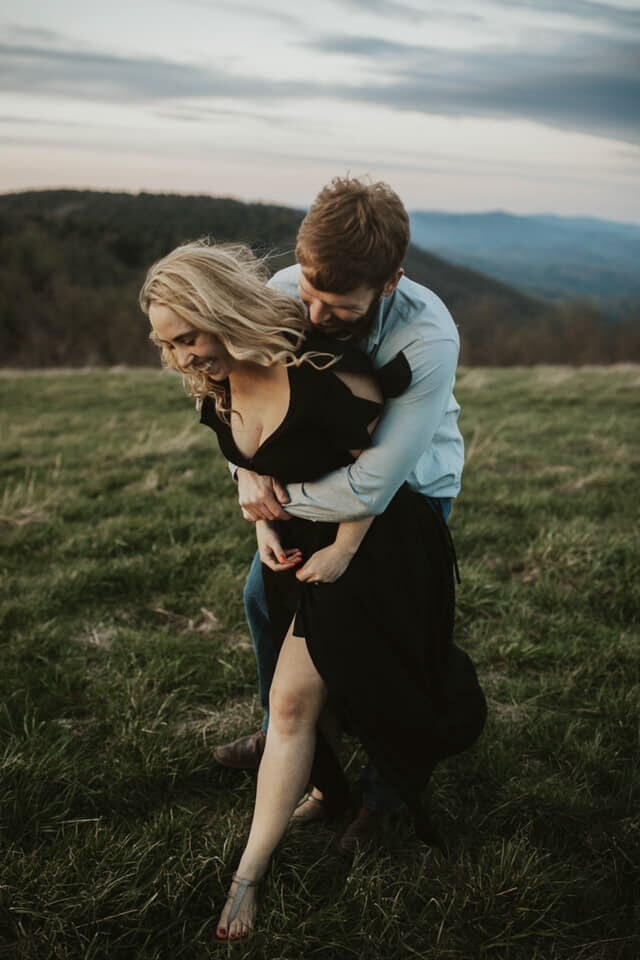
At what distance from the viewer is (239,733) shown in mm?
2975

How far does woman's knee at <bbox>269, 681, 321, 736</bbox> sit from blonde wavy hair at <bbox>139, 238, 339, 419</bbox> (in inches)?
42.8

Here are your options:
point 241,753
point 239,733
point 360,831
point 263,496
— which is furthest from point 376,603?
point 239,733

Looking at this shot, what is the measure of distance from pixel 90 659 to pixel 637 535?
3813 millimetres

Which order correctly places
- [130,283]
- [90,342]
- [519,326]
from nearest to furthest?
[90,342]
[130,283]
[519,326]

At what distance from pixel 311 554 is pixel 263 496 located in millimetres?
266

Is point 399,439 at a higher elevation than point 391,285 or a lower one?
lower

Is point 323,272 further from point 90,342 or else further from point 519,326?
point 519,326

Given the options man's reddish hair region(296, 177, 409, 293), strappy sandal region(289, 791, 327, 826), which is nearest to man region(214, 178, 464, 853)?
man's reddish hair region(296, 177, 409, 293)

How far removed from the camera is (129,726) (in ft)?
9.46

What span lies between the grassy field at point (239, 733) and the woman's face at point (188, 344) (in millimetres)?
1678

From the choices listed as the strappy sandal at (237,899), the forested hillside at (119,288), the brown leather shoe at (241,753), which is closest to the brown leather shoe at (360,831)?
the strappy sandal at (237,899)

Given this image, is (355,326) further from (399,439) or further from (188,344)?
(188,344)

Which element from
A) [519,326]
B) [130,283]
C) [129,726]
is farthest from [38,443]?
[519,326]

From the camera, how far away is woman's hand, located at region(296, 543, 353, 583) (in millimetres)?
2127
